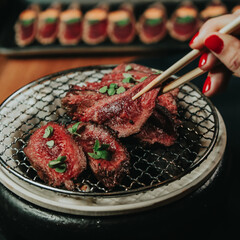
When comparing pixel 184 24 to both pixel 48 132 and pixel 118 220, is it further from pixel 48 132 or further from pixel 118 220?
pixel 118 220

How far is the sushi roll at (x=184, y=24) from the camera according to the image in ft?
16.1

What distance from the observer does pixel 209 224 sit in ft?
6.23

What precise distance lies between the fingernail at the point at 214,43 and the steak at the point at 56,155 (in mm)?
898

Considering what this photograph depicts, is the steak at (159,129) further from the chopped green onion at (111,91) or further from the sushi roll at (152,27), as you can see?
the sushi roll at (152,27)

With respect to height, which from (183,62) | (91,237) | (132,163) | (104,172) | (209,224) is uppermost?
(183,62)

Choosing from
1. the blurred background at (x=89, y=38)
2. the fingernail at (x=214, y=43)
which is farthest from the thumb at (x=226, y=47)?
the blurred background at (x=89, y=38)

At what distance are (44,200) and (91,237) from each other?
0.31 meters

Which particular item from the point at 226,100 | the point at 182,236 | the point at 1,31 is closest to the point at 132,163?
the point at 182,236

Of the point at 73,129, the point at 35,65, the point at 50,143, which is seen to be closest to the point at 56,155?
the point at 50,143

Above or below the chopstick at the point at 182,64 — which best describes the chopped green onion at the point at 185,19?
below

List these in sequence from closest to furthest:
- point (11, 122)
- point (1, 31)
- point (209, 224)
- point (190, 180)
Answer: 1. point (190, 180)
2. point (209, 224)
3. point (11, 122)
4. point (1, 31)

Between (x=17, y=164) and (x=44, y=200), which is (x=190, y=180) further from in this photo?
(x=17, y=164)

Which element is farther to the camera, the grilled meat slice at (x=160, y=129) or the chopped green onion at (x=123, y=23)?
the chopped green onion at (x=123, y=23)

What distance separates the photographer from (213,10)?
524 centimetres
